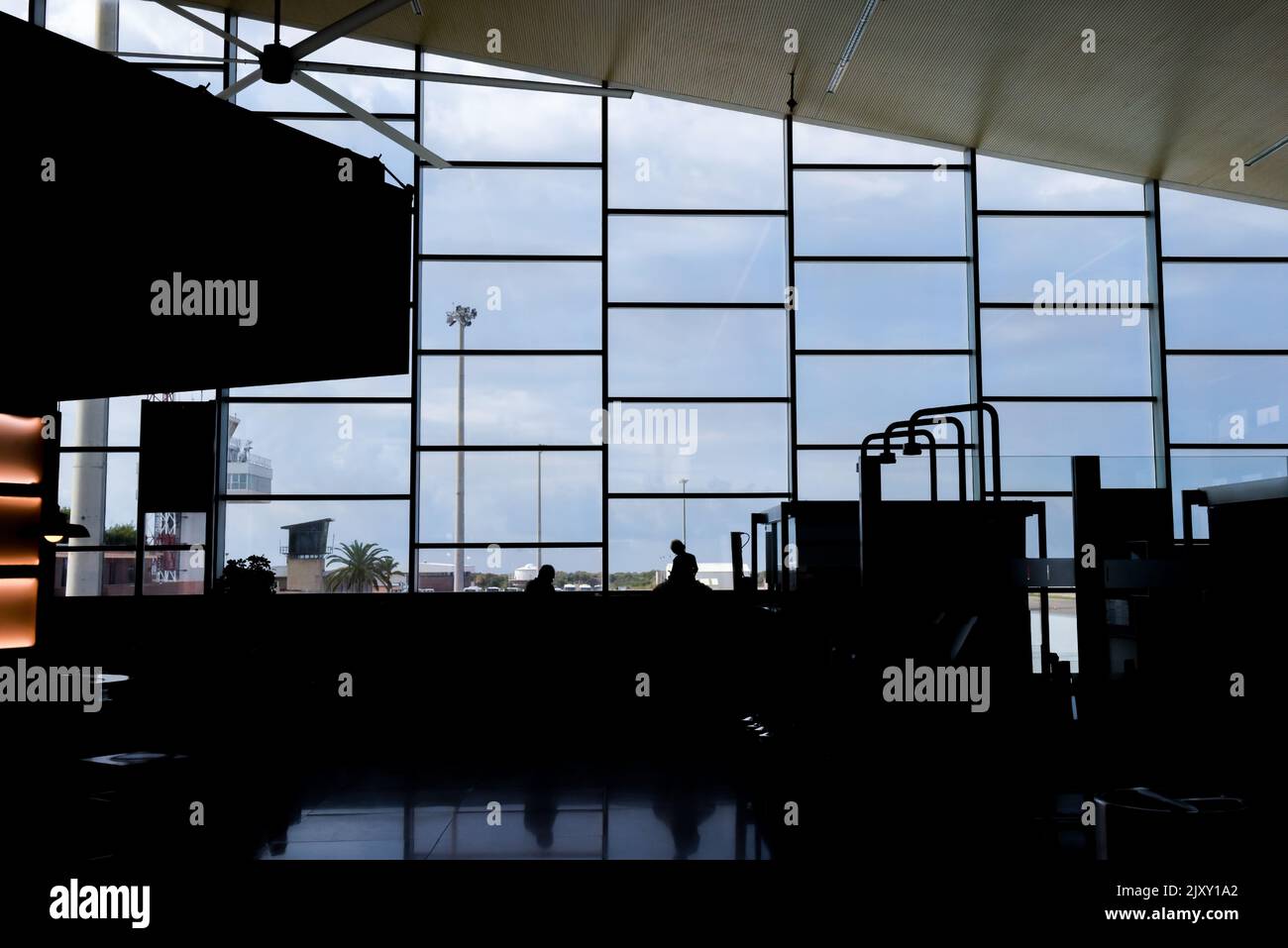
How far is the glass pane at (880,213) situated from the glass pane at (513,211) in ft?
7.16

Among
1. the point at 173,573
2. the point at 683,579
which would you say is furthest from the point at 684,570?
the point at 173,573

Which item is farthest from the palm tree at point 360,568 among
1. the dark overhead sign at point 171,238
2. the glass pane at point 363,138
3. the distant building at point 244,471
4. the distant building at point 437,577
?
the dark overhead sign at point 171,238

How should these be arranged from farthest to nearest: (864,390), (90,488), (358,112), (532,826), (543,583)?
(864,390) < (90,488) < (543,583) < (358,112) < (532,826)

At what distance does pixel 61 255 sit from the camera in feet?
8.51

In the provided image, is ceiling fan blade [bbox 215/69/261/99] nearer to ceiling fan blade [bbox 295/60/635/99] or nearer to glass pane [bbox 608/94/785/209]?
ceiling fan blade [bbox 295/60/635/99]

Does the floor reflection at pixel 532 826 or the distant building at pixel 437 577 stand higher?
the distant building at pixel 437 577

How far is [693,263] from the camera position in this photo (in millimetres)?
9492

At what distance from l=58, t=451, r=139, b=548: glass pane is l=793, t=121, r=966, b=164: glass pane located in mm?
7333

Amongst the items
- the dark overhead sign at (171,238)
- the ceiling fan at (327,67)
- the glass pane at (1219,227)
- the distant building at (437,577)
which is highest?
the glass pane at (1219,227)

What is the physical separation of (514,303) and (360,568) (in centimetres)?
299

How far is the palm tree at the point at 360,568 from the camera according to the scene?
888 cm

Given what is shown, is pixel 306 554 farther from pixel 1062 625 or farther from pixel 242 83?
pixel 1062 625

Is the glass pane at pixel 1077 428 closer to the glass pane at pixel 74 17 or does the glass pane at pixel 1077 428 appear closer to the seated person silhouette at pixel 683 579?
the seated person silhouette at pixel 683 579
